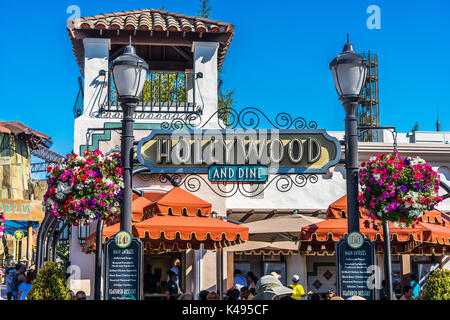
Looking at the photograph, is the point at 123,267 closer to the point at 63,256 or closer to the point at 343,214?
the point at 343,214

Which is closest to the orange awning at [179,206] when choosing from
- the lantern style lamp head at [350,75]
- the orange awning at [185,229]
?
the orange awning at [185,229]

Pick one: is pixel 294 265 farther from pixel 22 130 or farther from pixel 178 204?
pixel 22 130

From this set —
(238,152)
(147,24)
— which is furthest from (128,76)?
(147,24)

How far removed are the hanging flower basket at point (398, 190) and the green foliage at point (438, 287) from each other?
0.93m

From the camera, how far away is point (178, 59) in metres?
19.5

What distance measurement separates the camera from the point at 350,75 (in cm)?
957

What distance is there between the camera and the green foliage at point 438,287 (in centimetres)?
953

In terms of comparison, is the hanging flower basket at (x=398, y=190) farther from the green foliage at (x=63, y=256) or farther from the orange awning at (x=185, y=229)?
the green foliage at (x=63, y=256)

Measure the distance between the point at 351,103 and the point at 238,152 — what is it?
6.99ft

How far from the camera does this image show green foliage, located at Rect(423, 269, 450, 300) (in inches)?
375

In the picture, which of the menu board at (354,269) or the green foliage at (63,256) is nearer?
the menu board at (354,269)

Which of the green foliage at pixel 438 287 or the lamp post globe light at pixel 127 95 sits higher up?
the lamp post globe light at pixel 127 95
